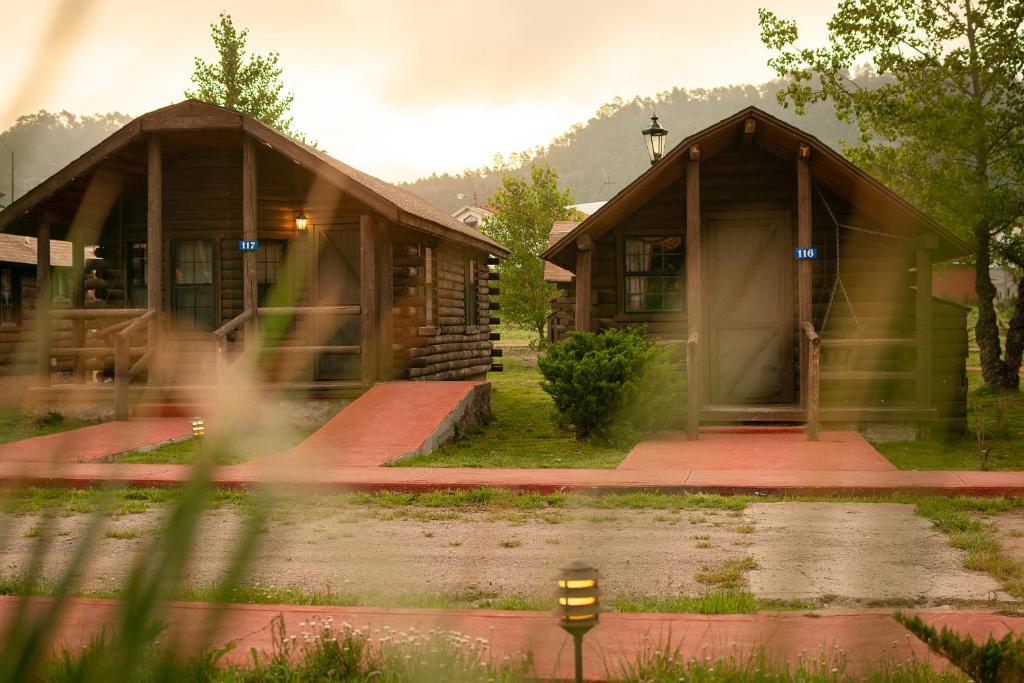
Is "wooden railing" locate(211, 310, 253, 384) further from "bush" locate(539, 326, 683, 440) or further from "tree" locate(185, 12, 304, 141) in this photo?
"tree" locate(185, 12, 304, 141)

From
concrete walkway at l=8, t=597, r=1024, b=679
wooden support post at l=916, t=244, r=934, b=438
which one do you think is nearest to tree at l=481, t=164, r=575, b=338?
wooden support post at l=916, t=244, r=934, b=438

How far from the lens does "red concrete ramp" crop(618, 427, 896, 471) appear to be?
434 inches

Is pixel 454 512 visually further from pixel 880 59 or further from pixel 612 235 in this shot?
pixel 880 59

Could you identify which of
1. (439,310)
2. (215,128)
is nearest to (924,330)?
(439,310)

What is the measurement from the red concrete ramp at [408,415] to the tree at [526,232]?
21.5 metres

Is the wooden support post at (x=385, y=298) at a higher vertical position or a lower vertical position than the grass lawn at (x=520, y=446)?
higher

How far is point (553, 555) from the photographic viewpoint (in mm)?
6922

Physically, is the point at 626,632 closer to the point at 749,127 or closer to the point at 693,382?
the point at 693,382

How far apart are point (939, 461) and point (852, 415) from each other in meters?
1.96

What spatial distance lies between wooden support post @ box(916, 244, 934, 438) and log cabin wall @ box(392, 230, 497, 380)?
818cm

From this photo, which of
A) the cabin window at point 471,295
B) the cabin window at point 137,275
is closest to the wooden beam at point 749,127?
the cabin window at point 471,295

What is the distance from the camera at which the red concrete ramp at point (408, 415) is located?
12586 millimetres

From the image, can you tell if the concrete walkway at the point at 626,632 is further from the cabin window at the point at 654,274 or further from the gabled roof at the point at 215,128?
the cabin window at the point at 654,274

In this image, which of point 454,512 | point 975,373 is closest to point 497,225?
point 975,373
